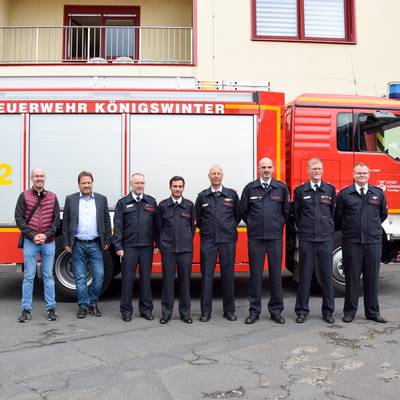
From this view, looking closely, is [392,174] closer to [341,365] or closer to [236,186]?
[236,186]

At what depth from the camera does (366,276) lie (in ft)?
19.6

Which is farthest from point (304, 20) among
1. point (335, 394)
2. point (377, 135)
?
point (335, 394)

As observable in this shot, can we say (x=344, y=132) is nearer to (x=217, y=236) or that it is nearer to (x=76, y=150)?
(x=217, y=236)

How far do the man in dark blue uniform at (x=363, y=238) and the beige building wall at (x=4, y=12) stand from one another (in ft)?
38.4

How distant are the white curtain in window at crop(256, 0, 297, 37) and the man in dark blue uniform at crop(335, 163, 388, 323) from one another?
8152 mm

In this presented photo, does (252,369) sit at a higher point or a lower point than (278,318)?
lower

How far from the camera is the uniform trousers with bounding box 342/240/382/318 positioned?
19.4ft

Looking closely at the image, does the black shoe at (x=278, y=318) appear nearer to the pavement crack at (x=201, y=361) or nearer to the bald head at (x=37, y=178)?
the pavement crack at (x=201, y=361)

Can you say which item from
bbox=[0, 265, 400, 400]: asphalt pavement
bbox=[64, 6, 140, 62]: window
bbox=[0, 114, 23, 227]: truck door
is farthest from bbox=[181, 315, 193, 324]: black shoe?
bbox=[64, 6, 140, 62]: window

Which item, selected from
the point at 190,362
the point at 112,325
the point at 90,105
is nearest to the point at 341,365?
the point at 190,362

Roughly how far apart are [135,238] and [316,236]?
215 cm

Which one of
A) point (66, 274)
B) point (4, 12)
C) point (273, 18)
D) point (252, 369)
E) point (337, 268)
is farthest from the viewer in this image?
point (4, 12)

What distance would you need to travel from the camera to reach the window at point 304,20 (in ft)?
42.8

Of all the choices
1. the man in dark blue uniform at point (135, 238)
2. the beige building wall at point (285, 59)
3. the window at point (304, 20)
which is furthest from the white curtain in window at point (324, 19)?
the man in dark blue uniform at point (135, 238)
